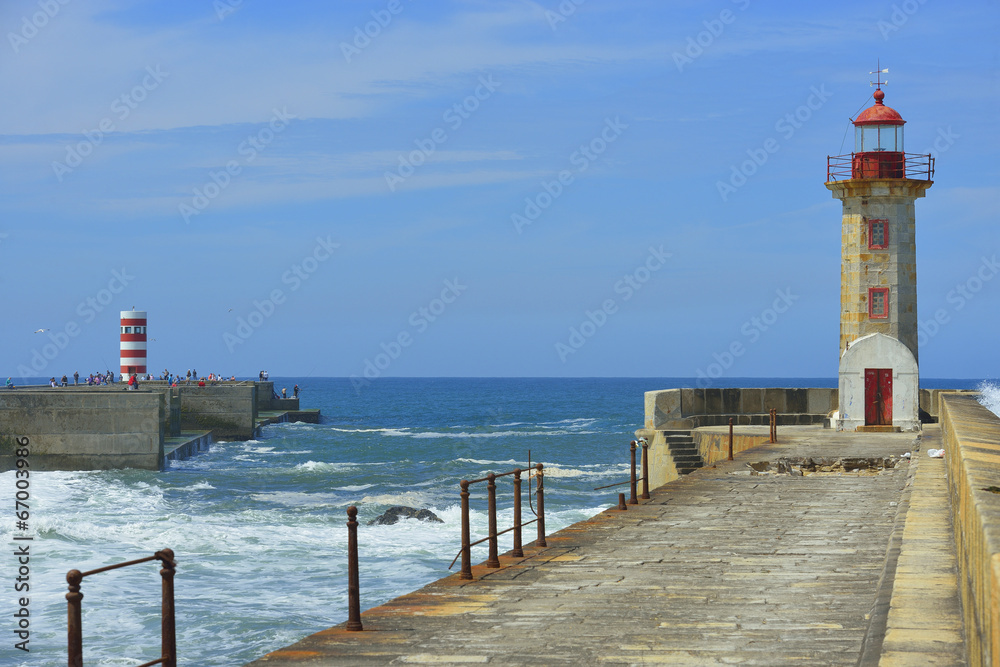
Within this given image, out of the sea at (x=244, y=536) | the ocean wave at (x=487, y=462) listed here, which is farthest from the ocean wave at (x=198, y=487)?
the ocean wave at (x=487, y=462)

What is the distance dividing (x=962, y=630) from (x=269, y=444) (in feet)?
145

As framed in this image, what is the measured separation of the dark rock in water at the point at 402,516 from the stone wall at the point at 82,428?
1092cm

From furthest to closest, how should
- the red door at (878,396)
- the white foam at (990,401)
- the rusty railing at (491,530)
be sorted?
the white foam at (990,401), the red door at (878,396), the rusty railing at (491,530)

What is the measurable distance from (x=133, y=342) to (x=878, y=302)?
47.8 metres

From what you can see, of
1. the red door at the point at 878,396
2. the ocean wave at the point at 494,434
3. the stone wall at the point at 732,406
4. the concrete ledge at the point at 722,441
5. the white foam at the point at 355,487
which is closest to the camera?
the concrete ledge at the point at 722,441

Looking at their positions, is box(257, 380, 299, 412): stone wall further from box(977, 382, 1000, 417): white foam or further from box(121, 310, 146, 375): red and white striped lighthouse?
box(977, 382, 1000, 417): white foam

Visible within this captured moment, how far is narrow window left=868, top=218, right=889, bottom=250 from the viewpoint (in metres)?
23.9

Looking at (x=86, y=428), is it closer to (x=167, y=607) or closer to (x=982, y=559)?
(x=167, y=607)

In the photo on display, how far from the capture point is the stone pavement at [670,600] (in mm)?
5859

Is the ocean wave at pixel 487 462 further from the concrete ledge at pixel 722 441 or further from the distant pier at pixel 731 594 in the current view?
the distant pier at pixel 731 594

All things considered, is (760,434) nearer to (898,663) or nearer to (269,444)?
(898,663)

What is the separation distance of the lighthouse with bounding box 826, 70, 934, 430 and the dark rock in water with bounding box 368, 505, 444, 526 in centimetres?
943

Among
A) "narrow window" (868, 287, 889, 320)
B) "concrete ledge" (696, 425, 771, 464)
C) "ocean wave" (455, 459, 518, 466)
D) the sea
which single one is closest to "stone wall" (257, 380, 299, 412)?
the sea

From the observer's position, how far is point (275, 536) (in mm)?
19953
